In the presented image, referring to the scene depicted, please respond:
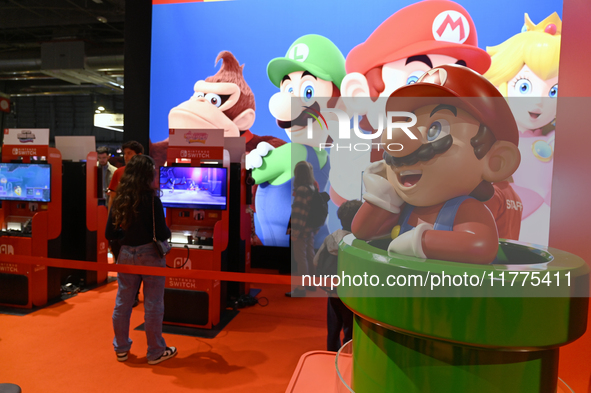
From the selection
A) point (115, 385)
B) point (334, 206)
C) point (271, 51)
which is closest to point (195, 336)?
point (115, 385)

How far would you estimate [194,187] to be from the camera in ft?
12.0

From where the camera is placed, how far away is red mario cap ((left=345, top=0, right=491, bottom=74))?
4.00 m

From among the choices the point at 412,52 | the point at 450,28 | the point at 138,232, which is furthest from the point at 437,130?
the point at 450,28

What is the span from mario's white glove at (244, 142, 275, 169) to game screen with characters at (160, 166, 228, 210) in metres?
1.42

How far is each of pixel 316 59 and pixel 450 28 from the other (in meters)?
1.64

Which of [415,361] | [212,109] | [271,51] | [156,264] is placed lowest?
[156,264]

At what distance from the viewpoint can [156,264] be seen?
9.26 feet

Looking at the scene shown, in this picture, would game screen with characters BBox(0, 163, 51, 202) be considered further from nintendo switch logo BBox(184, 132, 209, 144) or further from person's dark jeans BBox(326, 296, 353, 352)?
person's dark jeans BBox(326, 296, 353, 352)

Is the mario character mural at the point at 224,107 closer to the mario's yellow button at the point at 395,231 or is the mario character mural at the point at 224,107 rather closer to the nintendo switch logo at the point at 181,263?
the nintendo switch logo at the point at 181,263

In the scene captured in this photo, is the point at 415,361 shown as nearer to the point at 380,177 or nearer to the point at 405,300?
the point at 405,300

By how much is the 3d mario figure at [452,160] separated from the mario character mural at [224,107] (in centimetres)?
407

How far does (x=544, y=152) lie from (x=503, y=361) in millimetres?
4001

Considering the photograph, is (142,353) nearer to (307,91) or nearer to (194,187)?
(194,187)

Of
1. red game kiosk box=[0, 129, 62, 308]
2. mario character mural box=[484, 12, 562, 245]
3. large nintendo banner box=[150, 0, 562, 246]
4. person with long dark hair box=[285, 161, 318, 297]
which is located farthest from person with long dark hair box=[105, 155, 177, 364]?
mario character mural box=[484, 12, 562, 245]
